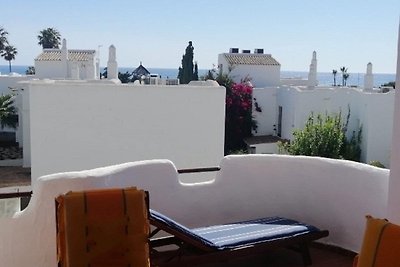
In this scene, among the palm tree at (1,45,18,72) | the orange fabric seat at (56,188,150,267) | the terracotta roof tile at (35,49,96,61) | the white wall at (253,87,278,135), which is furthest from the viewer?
the palm tree at (1,45,18,72)

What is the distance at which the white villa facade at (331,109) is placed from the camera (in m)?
16.3

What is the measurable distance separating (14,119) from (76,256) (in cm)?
2068

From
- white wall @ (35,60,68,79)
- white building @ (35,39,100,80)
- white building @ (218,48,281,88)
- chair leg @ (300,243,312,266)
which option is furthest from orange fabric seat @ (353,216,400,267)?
Answer: white wall @ (35,60,68,79)

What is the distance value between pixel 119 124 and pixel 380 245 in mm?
9119

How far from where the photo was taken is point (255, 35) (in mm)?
33062

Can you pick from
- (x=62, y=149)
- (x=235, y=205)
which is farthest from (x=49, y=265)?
(x=62, y=149)

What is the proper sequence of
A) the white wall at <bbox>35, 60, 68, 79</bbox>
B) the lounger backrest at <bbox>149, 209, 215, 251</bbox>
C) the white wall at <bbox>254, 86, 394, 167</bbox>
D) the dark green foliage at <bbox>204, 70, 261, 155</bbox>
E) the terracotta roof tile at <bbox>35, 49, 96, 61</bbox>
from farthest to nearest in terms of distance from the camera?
the terracotta roof tile at <bbox>35, 49, 96, 61</bbox>, the white wall at <bbox>35, 60, 68, 79</bbox>, the dark green foliage at <bbox>204, 70, 261, 155</bbox>, the white wall at <bbox>254, 86, 394, 167</bbox>, the lounger backrest at <bbox>149, 209, 215, 251</bbox>

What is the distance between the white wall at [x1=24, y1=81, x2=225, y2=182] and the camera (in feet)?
36.6

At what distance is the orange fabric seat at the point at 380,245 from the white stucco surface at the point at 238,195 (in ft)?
6.41

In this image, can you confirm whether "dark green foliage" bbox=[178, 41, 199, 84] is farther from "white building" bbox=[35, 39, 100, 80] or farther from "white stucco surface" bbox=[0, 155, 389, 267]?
"white stucco surface" bbox=[0, 155, 389, 267]

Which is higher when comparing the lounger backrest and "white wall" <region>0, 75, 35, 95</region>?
"white wall" <region>0, 75, 35, 95</region>

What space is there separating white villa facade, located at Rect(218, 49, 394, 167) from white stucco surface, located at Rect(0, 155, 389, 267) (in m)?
11.5

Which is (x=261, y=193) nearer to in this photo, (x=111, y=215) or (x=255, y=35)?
(x=111, y=215)

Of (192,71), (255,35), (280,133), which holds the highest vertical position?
(255,35)
